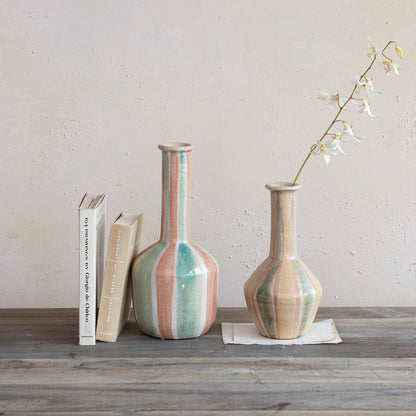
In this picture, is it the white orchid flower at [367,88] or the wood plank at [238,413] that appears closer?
the wood plank at [238,413]

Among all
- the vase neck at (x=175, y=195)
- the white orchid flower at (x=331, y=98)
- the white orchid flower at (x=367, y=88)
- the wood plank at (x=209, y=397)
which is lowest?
the wood plank at (x=209, y=397)

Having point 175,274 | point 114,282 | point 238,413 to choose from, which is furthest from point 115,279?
point 238,413

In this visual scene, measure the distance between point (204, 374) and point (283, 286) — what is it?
208mm

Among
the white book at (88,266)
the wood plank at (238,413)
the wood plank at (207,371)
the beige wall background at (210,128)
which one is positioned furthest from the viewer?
the beige wall background at (210,128)

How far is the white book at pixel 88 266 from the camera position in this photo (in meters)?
1.02

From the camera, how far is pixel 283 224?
1.06m

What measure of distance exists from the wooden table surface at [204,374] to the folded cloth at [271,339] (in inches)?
0.6

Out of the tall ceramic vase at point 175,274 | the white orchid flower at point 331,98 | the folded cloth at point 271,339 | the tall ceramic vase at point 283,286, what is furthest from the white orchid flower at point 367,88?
the folded cloth at point 271,339

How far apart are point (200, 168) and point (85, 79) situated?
1.04 feet

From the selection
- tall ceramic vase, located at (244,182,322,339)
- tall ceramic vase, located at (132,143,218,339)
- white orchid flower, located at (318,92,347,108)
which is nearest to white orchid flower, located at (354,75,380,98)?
white orchid flower, located at (318,92,347,108)

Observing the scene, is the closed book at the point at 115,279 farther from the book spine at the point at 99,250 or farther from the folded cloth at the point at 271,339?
the folded cloth at the point at 271,339

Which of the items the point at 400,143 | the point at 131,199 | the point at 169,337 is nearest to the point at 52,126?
the point at 131,199

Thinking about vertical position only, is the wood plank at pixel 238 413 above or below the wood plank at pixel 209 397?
below

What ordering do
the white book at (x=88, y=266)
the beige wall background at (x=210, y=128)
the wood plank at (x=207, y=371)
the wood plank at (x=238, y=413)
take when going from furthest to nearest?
the beige wall background at (x=210, y=128), the white book at (x=88, y=266), the wood plank at (x=207, y=371), the wood plank at (x=238, y=413)
